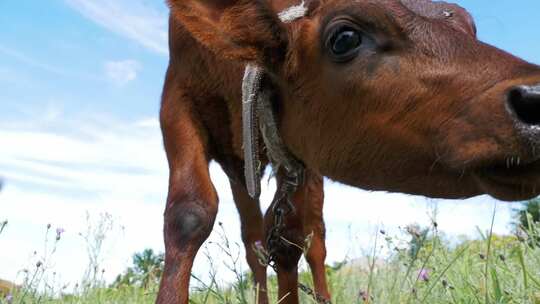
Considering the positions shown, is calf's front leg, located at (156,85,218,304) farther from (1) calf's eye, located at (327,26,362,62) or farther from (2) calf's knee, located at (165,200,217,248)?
(1) calf's eye, located at (327,26,362,62)

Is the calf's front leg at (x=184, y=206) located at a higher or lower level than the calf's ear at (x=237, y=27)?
lower

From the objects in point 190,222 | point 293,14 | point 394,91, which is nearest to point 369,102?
point 394,91

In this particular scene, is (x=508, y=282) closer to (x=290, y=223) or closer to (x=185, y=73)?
(x=290, y=223)

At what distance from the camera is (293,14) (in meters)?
3.28

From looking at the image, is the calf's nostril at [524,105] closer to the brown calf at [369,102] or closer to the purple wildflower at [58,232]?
the brown calf at [369,102]

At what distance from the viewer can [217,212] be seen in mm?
3598

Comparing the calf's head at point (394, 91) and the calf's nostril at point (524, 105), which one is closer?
the calf's nostril at point (524, 105)

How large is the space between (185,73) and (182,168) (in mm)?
643

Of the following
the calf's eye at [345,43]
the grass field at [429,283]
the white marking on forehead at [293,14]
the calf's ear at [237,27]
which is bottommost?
the grass field at [429,283]

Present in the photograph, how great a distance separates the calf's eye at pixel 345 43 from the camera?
2.94 meters

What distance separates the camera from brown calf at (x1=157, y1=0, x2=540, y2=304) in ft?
8.35

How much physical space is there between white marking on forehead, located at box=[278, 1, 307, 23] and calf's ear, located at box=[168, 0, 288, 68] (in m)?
0.07

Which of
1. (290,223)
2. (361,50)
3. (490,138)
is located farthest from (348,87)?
(290,223)

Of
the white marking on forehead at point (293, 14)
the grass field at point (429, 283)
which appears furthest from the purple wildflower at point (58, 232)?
the white marking on forehead at point (293, 14)
